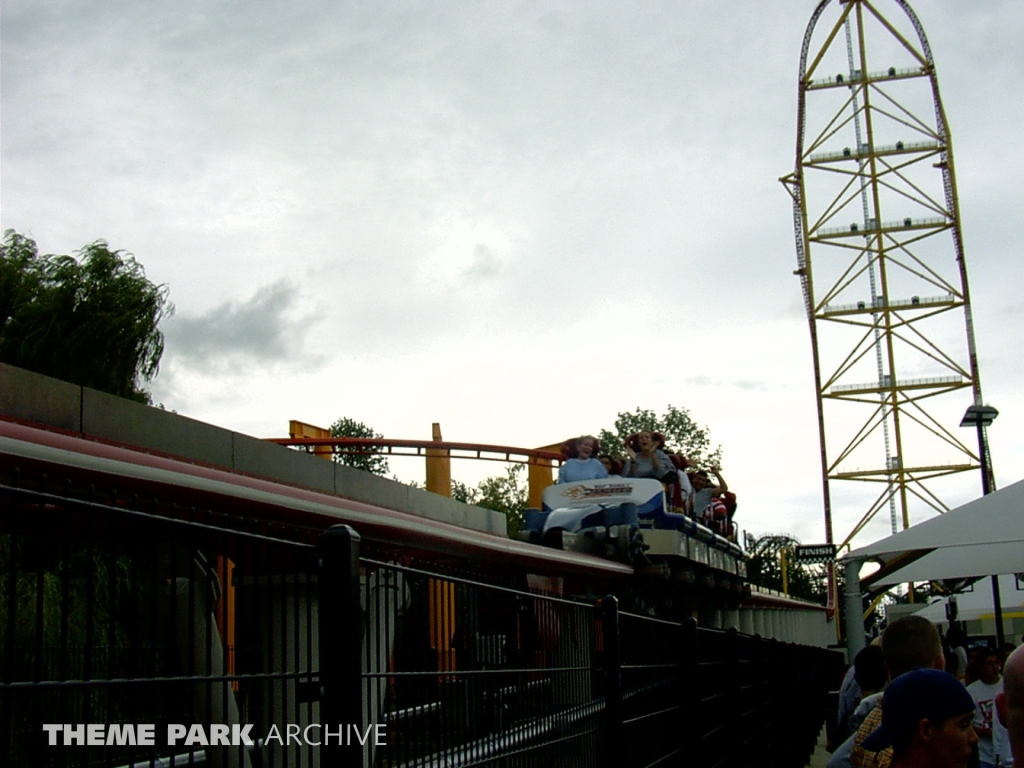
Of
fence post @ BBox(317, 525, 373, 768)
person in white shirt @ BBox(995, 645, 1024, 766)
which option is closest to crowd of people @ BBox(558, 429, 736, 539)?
person in white shirt @ BBox(995, 645, 1024, 766)

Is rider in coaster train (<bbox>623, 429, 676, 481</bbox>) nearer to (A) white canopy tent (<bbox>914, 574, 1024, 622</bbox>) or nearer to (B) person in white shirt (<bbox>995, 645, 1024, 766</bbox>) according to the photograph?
(A) white canopy tent (<bbox>914, 574, 1024, 622</bbox>)

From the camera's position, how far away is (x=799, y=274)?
50.8m

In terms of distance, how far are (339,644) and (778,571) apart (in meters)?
81.6

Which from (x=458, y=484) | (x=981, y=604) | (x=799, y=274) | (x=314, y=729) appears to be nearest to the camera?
(x=314, y=729)

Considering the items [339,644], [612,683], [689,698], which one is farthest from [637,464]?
[339,644]

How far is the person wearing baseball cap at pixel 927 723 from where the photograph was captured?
12.7ft

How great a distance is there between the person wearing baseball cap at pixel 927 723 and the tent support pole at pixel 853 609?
11029 millimetres

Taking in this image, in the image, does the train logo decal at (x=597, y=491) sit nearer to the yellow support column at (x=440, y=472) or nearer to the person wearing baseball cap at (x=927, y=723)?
the yellow support column at (x=440, y=472)

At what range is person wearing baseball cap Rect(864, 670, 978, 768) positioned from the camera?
3867 millimetres

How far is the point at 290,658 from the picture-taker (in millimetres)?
4184

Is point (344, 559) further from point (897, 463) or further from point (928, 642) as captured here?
point (897, 463)

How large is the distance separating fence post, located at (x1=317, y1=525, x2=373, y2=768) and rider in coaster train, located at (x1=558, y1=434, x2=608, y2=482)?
44.5 ft

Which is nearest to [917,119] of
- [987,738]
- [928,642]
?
[987,738]

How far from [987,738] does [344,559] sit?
23.4 feet
